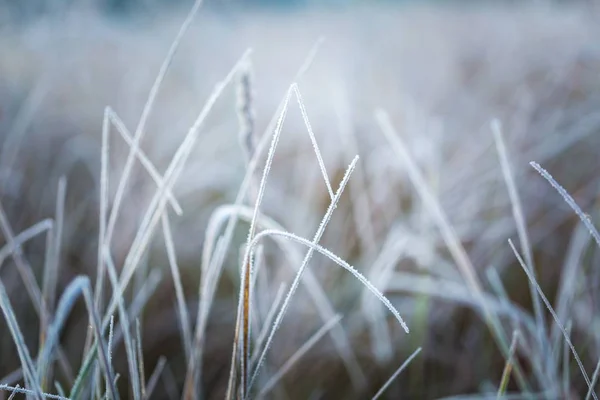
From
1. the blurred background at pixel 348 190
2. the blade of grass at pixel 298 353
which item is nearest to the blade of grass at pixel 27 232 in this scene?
the blurred background at pixel 348 190

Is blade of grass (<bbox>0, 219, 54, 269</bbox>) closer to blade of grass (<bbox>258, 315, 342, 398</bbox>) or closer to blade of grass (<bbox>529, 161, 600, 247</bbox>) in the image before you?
blade of grass (<bbox>258, 315, 342, 398</bbox>)

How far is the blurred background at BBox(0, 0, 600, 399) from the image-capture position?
572mm

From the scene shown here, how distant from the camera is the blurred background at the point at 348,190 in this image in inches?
22.5

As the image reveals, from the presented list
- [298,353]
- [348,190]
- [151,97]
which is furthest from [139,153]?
[348,190]

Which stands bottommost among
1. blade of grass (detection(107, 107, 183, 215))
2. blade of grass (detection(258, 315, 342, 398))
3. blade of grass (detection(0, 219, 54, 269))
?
blade of grass (detection(258, 315, 342, 398))

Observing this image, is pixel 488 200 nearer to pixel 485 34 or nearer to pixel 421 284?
pixel 421 284

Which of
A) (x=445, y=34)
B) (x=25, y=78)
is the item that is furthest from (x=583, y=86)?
(x=25, y=78)

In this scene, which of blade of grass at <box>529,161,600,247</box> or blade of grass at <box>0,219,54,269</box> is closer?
blade of grass at <box>529,161,600,247</box>

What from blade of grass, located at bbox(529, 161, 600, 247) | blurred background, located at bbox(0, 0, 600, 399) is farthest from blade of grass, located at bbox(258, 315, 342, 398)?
blade of grass, located at bbox(529, 161, 600, 247)

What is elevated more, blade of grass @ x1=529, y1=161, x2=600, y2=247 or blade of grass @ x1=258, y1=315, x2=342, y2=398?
blade of grass @ x1=529, y1=161, x2=600, y2=247

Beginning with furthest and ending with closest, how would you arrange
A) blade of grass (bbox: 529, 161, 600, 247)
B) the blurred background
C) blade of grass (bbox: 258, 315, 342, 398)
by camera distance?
1. the blurred background
2. blade of grass (bbox: 258, 315, 342, 398)
3. blade of grass (bbox: 529, 161, 600, 247)

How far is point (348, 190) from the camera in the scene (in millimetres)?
892

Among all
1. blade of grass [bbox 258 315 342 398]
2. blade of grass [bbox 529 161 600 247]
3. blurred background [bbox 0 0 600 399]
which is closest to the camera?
blade of grass [bbox 529 161 600 247]

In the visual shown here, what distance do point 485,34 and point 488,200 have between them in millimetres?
868
